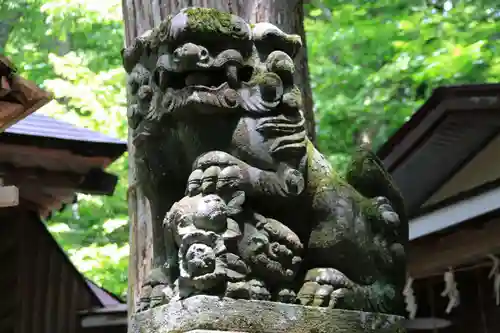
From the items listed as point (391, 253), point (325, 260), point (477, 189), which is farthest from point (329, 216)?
point (477, 189)

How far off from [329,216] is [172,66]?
0.52 metres

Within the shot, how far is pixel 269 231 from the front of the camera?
1442 mm

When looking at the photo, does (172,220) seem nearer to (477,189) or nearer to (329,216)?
(329,216)

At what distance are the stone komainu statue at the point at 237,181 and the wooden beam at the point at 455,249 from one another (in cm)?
193

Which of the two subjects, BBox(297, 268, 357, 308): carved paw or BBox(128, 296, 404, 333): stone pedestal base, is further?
BBox(297, 268, 357, 308): carved paw

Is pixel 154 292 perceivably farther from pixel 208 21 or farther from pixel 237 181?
pixel 208 21

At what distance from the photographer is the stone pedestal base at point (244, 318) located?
4.37 feet

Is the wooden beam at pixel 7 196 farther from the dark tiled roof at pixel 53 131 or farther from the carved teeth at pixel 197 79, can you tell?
the carved teeth at pixel 197 79

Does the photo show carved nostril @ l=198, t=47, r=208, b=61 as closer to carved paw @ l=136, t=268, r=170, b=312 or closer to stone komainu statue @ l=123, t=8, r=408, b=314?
stone komainu statue @ l=123, t=8, r=408, b=314

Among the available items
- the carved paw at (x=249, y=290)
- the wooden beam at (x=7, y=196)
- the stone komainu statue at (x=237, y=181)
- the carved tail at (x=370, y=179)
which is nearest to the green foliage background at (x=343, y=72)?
the wooden beam at (x=7, y=196)

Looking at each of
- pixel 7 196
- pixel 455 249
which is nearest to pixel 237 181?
pixel 7 196

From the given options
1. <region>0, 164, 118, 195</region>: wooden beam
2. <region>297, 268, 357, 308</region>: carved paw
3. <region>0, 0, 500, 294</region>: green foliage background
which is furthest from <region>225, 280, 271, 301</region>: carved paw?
<region>0, 0, 500, 294</region>: green foliage background

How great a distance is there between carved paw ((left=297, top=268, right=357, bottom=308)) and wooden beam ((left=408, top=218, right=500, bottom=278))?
1943mm

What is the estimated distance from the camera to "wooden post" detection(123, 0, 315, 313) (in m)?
2.15
